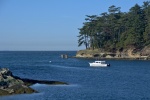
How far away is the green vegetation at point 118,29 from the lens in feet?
469

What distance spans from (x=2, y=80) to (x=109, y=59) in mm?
101132

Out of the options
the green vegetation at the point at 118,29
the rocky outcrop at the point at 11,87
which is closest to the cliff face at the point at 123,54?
the green vegetation at the point at 118,29

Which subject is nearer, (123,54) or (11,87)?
(11,87)

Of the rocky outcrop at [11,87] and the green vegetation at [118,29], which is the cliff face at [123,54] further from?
the rocky outcrop at [11,87]

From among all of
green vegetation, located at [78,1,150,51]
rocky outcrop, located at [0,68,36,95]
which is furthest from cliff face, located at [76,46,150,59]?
rocky outcrop, located at [0,68,36,95]

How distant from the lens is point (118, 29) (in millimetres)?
155250

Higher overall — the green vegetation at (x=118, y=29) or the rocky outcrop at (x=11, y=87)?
the green vegetation at (x=118, y=29)

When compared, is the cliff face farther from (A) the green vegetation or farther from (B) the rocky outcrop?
(B) the rocky outcrop

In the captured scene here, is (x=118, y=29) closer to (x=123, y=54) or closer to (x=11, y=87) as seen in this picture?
(x=123, y=54)

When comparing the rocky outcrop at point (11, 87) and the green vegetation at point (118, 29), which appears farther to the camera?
the green vegetation at point (118, 29)

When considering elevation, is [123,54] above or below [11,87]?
above

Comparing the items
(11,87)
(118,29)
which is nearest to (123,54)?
(118,29)

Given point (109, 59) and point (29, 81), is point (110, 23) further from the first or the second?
point (29, 81)

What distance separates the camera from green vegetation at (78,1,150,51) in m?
143
